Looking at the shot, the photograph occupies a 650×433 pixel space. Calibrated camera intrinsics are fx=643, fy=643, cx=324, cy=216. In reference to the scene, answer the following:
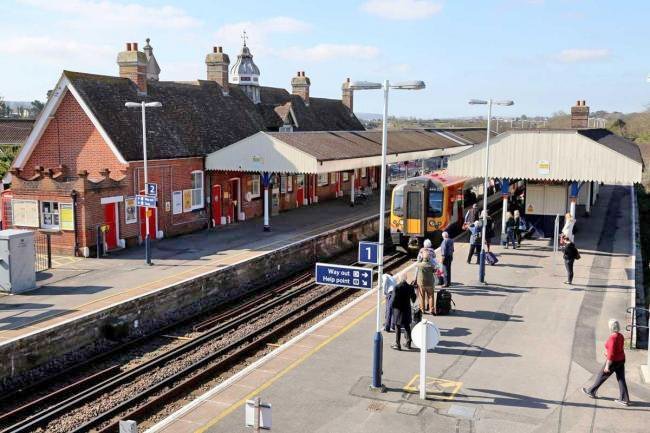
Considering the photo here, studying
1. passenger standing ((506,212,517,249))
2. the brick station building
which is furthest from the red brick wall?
passenger standing ((506,212,517,249))

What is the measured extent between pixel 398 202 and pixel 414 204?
2.25 feet

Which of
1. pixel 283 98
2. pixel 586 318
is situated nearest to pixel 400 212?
pixel 586 318

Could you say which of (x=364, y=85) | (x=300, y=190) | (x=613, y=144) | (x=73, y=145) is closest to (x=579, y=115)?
(x=613, y=144)

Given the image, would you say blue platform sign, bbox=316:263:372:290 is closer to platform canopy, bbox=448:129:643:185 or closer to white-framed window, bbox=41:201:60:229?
white-framed window, bbox=41:201:60:229

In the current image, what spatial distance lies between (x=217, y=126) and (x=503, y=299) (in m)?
18.2

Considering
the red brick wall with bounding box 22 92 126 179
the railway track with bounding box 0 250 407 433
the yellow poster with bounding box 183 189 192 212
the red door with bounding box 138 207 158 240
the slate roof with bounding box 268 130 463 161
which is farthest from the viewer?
the slate roof with bounding box 268 130 463 161

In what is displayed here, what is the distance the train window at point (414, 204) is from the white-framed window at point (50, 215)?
488 inches

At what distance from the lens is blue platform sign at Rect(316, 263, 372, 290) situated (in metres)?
10.3

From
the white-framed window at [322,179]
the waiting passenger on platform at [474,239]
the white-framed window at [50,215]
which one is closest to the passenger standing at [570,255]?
the waiting passenger on platform at [474,239]

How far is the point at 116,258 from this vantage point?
856 inches

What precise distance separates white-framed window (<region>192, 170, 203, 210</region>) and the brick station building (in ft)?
0.15

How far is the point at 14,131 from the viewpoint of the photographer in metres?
46.2

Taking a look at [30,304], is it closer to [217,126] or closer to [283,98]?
[217,126]

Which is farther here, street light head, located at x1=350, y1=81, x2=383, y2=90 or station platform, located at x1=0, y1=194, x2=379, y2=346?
station platform, located at x1=0, y1=194, x2=379, y2=346
